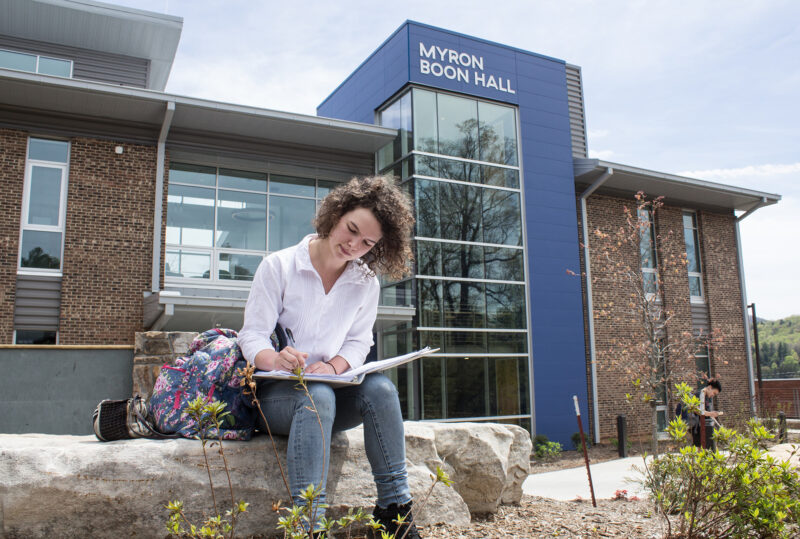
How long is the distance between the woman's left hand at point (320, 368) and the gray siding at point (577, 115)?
1560cm

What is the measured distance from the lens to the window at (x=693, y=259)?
1745 centimetres

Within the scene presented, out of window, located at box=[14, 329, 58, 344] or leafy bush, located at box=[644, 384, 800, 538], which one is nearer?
leafy bush, located at box=[644, 384, 800, 538]

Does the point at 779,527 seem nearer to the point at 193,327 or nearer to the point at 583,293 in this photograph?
the point at 193,327

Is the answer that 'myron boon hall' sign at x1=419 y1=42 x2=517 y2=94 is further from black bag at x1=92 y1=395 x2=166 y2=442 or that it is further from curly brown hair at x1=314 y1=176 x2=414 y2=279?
black bag at x1=92 y1=395 x2=166 y2=442

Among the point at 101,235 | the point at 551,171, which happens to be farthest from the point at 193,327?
the point at 551,171

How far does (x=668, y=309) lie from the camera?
1609cm

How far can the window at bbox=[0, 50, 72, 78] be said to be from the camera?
1329cm

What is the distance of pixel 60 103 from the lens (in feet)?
36.9

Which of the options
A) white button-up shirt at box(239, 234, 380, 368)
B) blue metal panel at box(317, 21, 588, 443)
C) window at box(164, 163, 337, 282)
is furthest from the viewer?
blue metal panel at box(317, 21, 588, 443)

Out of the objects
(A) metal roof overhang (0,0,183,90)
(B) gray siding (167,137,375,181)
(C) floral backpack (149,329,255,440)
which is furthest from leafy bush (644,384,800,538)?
(A) metal roof overhang (0,0,183,90)

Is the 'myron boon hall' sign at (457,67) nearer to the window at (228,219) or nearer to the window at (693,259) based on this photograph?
the window at (228,219)

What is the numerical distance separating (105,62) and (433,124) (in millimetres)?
7424

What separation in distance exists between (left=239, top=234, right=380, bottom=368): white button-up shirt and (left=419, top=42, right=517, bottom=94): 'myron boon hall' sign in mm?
11442

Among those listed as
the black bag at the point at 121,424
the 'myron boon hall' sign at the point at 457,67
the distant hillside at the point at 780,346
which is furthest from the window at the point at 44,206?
the distant hillside at the point at 780,346
